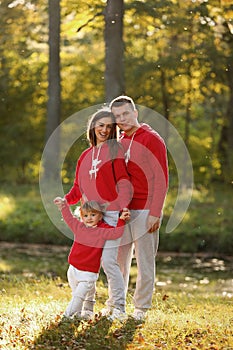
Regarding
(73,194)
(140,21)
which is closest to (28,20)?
(140,21)

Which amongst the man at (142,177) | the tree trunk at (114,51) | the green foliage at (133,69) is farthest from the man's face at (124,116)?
the green foliage at (133,69)

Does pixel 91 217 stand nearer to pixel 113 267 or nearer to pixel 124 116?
pixel 113 267

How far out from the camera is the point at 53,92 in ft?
63.1

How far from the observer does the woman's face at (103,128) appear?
6.23 m

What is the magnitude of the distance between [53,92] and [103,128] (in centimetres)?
1317

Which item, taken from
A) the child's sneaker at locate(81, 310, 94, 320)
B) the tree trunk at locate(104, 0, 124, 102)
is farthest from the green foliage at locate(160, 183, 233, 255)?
the child's sneaker at locate(81, 310, 94, 320)

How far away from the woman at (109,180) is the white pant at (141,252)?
175 mm

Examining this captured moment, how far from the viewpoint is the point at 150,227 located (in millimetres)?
6297

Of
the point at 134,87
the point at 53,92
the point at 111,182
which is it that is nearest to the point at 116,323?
the point at 111,182

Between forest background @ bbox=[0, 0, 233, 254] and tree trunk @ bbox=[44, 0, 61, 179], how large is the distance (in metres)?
0.08

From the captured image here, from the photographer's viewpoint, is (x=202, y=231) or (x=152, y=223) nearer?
(x=152, y=223)

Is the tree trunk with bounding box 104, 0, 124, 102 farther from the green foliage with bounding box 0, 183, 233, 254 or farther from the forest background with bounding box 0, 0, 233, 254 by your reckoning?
the green foliage with bounding box 0, 183, 233, 254

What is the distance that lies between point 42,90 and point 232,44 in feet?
27.3

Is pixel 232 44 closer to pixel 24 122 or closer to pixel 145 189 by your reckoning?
pixel 24 122
